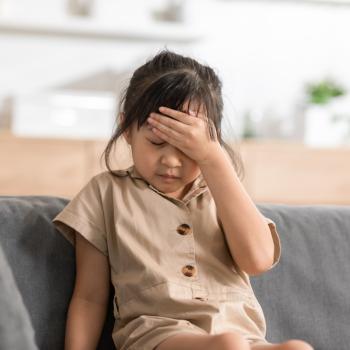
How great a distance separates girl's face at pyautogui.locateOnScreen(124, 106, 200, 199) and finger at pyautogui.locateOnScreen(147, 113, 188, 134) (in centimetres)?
3

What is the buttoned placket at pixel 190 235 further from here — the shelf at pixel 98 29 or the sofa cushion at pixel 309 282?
the shelf at pixel 98 29

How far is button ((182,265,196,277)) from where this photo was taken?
55.4 inches

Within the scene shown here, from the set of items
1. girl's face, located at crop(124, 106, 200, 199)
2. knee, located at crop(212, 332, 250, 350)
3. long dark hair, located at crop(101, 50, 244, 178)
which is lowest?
knee, located at crop(212, 332, 250, 350)

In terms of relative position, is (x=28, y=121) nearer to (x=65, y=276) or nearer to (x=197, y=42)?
(x=197, y=42)

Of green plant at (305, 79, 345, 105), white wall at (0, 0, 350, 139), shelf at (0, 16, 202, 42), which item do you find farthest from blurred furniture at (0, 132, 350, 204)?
shelf at (0, 16, 202, 42)

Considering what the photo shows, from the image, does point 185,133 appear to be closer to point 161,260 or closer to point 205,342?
point 161,260

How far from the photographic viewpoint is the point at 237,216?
1415 mm

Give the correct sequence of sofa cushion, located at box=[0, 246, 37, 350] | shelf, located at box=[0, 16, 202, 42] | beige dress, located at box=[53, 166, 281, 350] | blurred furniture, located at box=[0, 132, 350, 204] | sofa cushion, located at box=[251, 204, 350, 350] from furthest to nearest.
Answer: shelf, located at box=[0, 16, 202, 42], blurred furniture, located at box=[0, 132, 350, 204], sofa cushion, located at box=[251, 204, 350, 350], beige dress, located at box=[53, 166, 281, 350], sofa cushion, located at box=[0, 246, 37, 350]

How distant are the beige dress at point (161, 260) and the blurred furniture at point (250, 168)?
80.7 inches

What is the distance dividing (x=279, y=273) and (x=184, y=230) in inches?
12.9

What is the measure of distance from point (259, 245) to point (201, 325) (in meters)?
0.19

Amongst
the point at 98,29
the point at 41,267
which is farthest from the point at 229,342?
the point at 98,29

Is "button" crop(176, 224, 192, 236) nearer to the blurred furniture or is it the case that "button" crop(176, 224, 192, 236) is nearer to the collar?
the collar

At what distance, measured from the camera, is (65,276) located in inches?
59.2
